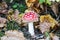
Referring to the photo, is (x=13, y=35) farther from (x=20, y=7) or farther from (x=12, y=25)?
(x=20, y=7)

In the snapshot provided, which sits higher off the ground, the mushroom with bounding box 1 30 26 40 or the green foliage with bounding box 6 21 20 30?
the green foliage with bounding box 6 21 20 30

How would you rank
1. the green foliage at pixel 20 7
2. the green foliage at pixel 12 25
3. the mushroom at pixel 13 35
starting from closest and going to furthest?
1. the mushroom at pixel 13 35
2. the green foliage at pixel 12 25
3. the green foliage at pixel 20 7

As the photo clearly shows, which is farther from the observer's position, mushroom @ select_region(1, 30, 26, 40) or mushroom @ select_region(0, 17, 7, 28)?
mushroom @ select_region(0, 17, 7, 28)

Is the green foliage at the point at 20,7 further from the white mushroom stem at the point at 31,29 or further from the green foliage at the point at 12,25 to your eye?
the white mushroom stem at the point at 31,29

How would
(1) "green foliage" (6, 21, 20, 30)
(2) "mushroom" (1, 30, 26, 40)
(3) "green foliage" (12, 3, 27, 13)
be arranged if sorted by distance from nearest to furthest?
(2) "mushroom" (1, 30, 26, 40)
(1) "green foliage" (6, 21, 20, 30)
(3) "green foliage" (12, 3, 27, 13)

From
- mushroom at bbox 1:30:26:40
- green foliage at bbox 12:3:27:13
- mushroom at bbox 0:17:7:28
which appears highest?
green foliage at bbox 12:3:27:13

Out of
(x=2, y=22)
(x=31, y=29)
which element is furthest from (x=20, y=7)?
(x=31, y=29)

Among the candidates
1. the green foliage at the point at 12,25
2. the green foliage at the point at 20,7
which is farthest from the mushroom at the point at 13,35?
the green foliage at the point at 20,7

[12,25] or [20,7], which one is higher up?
[20,7]

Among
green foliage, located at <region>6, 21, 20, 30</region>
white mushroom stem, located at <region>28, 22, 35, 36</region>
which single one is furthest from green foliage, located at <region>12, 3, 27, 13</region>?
white mushroom stem, located at <region>28, 22, 35, 36</region>

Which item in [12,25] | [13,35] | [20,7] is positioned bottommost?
[13,35]

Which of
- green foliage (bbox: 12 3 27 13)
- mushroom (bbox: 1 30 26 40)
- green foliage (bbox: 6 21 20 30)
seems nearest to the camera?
mushroom (bbox: 1 30 26 40)

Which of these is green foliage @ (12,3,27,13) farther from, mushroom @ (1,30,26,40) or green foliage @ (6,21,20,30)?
mushroom @ (1,30,26,40)
